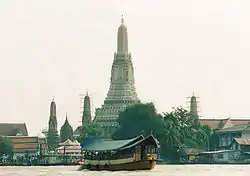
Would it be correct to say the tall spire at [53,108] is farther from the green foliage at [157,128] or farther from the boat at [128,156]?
the boat at [128,156]

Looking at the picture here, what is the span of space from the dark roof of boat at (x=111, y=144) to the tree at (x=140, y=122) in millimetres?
17380

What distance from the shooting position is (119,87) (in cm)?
14438

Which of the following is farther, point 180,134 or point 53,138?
point 53,138

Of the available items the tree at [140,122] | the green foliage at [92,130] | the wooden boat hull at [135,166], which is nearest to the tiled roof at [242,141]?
the tree at [140,122]

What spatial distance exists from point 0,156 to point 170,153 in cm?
2950

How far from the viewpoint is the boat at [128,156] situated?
263 ft

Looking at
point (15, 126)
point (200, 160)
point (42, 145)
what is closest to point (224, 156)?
point (200, 160)

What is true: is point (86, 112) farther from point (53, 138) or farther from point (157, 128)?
point (157, 128)

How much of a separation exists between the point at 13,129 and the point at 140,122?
1978 inches

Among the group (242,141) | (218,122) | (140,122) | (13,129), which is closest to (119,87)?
(218,122)

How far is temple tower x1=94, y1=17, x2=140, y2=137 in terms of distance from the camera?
142 meters

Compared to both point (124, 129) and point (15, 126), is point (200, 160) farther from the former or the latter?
point (15, 126)

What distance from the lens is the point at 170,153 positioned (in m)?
108

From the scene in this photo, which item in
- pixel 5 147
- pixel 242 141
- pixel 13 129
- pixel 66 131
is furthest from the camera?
pixel 66 131
